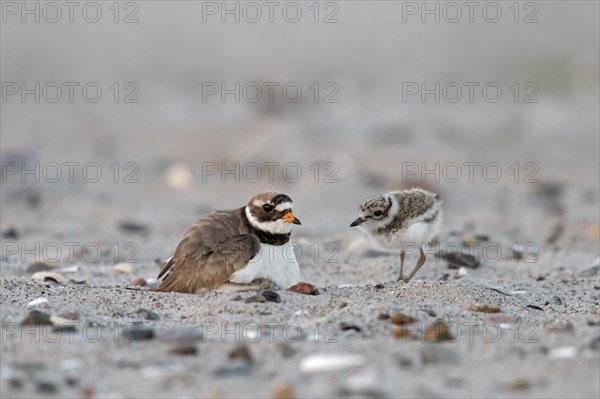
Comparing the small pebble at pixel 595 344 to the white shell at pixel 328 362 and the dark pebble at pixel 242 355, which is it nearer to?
the white shell at pixel 328 362

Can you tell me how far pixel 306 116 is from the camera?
14812 mm

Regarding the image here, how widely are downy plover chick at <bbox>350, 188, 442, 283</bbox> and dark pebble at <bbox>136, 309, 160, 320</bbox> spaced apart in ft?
5.48

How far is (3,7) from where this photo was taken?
69.7ft

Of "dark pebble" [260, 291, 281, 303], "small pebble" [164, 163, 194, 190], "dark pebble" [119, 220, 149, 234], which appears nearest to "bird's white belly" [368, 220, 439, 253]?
"dark pebble" [260, 291, 281, 303]

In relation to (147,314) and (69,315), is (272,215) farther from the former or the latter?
(69,315)

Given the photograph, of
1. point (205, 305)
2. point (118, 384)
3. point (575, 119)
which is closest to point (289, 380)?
point (118, 384)

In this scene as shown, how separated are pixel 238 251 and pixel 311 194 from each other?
510 centimetres

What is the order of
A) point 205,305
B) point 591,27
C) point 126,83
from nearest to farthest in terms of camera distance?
point 205,305 < point 126,83 < point 591,27

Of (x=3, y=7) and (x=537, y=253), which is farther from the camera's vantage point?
(x=3, y=7)

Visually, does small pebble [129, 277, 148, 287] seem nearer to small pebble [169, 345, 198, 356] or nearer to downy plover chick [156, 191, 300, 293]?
downy plover chick [156, 191, 300, 293]

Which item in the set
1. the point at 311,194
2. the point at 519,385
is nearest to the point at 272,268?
the point at 519,385

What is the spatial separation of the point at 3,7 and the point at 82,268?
15098 mm

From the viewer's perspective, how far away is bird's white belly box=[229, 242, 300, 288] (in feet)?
18.6

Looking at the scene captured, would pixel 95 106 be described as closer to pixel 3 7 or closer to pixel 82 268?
pixel 3 7
